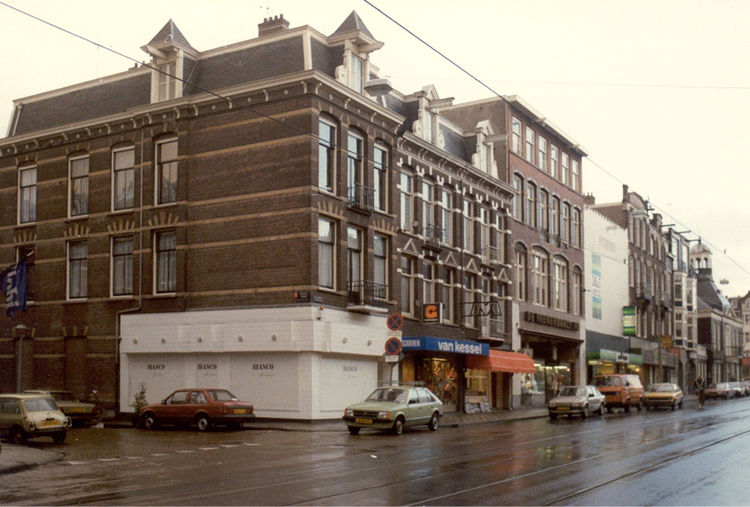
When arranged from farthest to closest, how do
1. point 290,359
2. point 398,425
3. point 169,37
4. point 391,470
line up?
1. point 169,37
2. point 290,359
3. point 398,425
4. point 391,470

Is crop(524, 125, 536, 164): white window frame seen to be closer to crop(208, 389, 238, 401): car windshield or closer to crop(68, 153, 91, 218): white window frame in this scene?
crop(68, 153, 91, 218): white window frame

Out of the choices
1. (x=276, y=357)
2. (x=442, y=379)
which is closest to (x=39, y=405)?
(x=276, y=357)

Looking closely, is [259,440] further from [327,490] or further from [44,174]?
[44,174]

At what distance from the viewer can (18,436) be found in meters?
22.5

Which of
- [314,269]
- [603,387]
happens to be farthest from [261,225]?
[603,387]

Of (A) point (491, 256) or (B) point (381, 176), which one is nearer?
(B) point (381, 176)

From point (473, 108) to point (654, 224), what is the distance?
99.6ft

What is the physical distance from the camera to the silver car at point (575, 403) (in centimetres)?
3669

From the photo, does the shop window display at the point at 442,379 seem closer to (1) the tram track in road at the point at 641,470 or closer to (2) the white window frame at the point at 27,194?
(1) the tram track in road at the point at 641,470

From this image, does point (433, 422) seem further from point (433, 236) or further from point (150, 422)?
point (433, 236)

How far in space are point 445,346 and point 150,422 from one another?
13.0 m

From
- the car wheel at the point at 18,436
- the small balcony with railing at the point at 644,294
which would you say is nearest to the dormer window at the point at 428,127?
the car wheel at the point at 18,436

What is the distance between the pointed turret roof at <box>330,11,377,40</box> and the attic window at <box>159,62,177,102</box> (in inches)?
250

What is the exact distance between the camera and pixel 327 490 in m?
13.1
